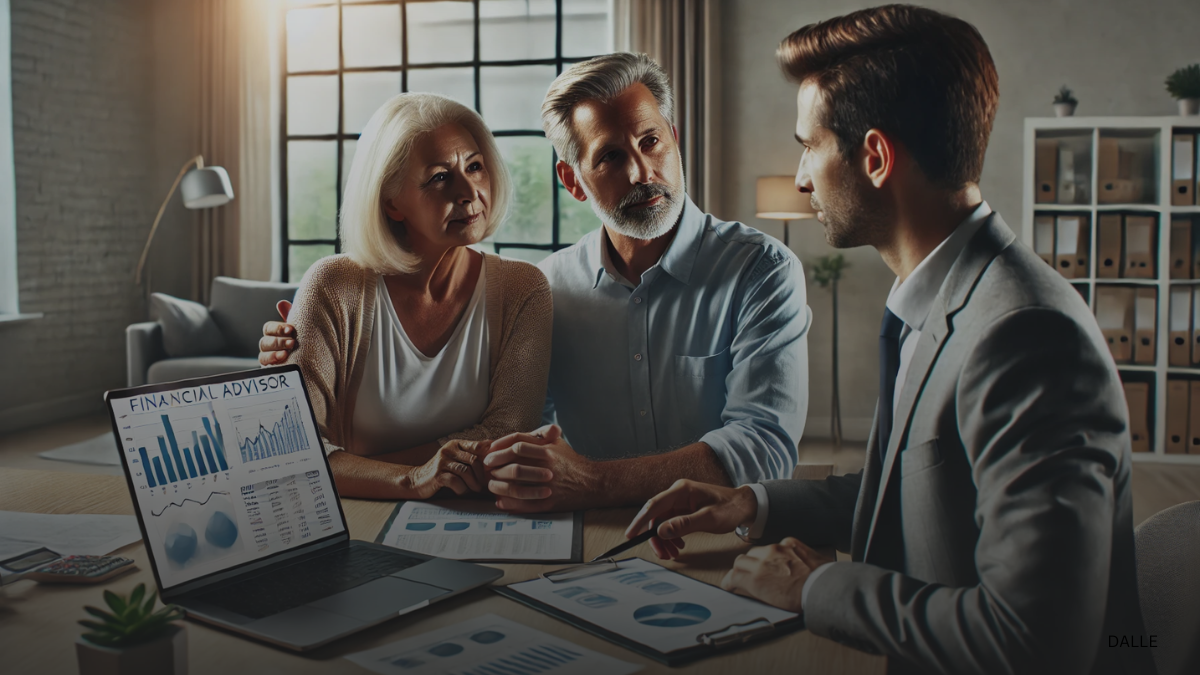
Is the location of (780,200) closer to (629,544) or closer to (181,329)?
(181,329)

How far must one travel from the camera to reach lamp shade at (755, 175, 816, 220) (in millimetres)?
4703

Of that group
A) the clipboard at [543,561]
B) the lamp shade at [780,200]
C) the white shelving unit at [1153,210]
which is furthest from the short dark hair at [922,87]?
the white shelving unit at [1153,210]

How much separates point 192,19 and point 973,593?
6624mm

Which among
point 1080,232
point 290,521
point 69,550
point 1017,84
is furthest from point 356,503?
point 1017,84

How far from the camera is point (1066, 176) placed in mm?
4547

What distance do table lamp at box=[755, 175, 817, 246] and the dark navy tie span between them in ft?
12.0

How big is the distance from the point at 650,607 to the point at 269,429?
1.76 ft

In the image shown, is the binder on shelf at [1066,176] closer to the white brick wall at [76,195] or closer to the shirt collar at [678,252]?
the shirt collar at [678,252]

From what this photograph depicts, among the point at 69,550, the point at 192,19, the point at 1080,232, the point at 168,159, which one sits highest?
the point at 192,19

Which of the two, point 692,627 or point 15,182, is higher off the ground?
point 15,182

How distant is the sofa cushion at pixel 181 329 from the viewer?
507 centimetres

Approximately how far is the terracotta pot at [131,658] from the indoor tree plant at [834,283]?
458 centimetres

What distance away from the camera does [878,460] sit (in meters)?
1.06

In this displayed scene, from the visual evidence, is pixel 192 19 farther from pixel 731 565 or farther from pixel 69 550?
pixel 731 565
